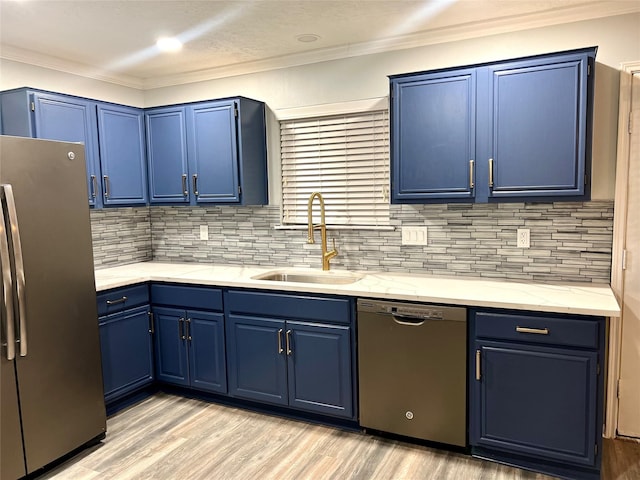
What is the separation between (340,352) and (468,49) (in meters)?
2.02

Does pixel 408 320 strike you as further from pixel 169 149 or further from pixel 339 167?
pixel 169 149

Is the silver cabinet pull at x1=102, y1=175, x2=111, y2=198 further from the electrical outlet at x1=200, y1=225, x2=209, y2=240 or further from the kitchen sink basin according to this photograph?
the kitchen sink basin

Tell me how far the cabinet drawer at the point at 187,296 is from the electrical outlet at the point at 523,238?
1936 mm

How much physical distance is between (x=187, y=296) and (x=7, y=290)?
3.92 feet

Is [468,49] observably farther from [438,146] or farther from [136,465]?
[136,465]

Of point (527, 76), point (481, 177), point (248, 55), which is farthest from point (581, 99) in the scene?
point (248, 55)

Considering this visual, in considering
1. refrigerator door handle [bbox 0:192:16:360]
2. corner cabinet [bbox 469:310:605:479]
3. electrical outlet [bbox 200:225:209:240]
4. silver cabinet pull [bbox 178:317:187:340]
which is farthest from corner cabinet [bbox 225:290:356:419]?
refrigerator door handle [bbox 0:192:16:360]

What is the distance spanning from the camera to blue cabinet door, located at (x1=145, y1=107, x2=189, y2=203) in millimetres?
3576

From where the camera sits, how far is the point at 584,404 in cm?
222

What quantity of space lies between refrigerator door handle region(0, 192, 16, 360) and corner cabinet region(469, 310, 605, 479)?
2.29 m

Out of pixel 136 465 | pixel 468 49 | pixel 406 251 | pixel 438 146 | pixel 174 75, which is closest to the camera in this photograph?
pixel 136 465

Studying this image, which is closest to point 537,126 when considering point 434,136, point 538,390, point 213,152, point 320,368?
point 434,136

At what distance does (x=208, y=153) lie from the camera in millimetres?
3459

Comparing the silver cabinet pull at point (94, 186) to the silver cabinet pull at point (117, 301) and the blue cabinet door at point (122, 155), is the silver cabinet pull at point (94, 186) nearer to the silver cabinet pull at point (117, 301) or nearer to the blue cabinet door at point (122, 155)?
the blue cabinet door at point (122, 155)
